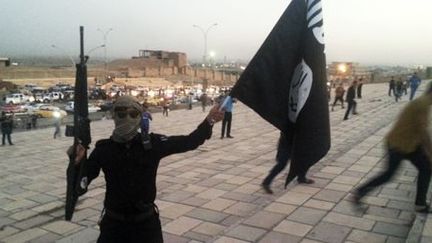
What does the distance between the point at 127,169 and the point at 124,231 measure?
1.22 ft

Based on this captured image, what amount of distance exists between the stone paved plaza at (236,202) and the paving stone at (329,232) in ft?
0.04

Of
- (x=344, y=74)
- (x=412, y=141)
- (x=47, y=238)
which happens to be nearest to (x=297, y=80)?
(x=412, y=141)

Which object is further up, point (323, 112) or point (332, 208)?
point (323, 112)

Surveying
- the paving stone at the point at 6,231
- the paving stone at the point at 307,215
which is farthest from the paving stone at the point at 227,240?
the paving stone at the point at 6,231

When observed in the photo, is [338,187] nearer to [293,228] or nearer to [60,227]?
[293,228]

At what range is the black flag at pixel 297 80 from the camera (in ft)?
11.5

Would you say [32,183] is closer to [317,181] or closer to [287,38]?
[317,181]

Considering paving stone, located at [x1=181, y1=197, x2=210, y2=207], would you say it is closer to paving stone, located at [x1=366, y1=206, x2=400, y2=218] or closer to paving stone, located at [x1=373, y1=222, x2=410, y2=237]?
paving stone, located at [x1=366, y1=206, x2=400, y2=218]

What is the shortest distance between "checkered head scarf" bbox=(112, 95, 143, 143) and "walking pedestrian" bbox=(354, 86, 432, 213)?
3.30 meters

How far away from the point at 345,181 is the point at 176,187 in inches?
115

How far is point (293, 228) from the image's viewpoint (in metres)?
5.11

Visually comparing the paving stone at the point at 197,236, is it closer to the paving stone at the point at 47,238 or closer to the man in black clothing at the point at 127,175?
the paving stone at the point at 47,238

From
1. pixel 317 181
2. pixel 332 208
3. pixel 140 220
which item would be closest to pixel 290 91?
pixel 140 220

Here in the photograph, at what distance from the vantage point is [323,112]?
3.69 metres
